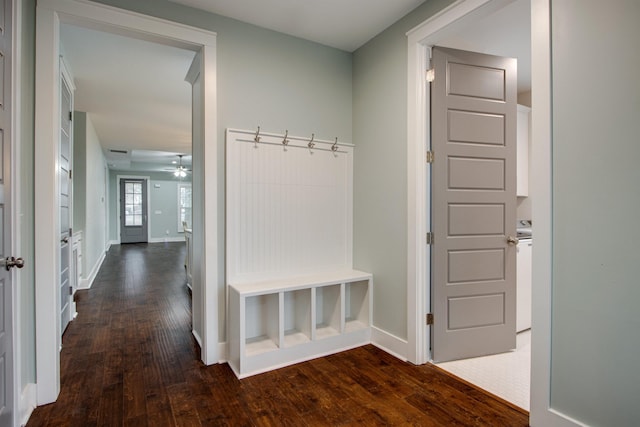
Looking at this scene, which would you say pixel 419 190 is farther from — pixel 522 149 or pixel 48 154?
pixel 48 154

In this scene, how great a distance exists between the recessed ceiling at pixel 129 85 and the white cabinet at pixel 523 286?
3590 millimetres

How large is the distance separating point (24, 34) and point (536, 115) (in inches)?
111

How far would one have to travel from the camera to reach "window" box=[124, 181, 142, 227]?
11.5 meters

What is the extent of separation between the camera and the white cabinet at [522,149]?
3.63 metres

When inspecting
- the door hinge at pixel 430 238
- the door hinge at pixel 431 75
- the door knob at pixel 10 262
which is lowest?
the door knob at pixel 10 262

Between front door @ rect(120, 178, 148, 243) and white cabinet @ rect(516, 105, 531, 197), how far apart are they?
11706mm

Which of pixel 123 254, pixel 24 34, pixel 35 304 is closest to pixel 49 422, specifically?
pixel 35 304

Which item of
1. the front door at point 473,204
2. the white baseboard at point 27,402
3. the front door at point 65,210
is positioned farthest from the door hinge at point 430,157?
the front door at point 65,210

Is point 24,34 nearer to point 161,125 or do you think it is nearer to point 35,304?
point 35,304

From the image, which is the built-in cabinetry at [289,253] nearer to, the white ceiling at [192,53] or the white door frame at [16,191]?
the white ceiling at [192,53]

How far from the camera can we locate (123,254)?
8781 mm

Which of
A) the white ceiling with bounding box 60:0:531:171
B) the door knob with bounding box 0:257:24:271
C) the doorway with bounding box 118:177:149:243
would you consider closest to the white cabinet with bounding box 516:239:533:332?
the white ceiling with bounding box 60:0:531:171

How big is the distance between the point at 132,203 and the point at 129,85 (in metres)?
8.91

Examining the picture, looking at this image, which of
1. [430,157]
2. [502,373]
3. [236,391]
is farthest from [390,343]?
[430,157]
